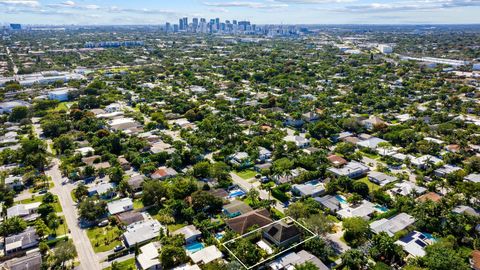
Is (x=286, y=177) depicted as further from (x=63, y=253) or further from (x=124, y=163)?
(x=63, y=253)

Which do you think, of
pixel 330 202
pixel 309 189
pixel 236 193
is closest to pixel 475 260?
pixel 330 202

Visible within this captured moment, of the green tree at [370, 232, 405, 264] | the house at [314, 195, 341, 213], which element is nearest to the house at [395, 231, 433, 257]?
the green tree at [370, 232, 405, 264]

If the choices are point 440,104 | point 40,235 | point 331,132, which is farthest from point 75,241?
point 440,104

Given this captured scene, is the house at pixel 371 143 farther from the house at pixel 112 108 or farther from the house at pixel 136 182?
the house at pixel 112 108

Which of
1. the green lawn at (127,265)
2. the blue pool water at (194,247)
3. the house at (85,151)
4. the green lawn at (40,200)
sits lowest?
the green lawn at (127,265)

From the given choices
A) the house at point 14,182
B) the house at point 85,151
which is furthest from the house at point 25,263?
the house at point 85,151

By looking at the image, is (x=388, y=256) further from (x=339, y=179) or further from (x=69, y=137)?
(x=69, y=137)
